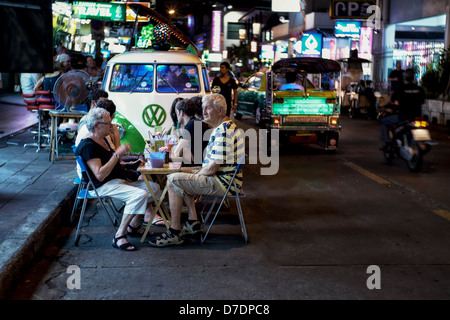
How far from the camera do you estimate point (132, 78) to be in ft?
33.3

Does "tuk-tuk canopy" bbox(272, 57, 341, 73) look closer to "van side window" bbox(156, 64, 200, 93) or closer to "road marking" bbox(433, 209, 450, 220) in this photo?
"van side window" bbox(156, 64, 200, 93)

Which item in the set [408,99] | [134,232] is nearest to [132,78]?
[134,232]

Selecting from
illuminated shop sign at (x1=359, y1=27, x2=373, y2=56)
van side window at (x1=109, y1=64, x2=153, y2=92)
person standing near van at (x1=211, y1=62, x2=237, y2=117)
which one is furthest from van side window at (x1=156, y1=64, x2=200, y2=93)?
illuminated shop sign at (x1=359, y1=27, x2=373, y2=56)

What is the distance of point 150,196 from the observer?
671cm

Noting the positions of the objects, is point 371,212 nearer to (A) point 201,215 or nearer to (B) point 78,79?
(A) point 201,215

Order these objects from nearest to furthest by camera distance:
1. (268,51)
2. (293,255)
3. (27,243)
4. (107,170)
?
1. (27,243)
2. (293,255)
3. (107,170)
4. (268,51)

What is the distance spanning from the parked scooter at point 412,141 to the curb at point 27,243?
A: 6.49 metres

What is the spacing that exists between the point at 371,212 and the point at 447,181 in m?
2.86

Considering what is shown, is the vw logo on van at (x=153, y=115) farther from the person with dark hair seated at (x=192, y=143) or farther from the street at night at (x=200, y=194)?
the person with dark hair seated at (x=192, y=143)

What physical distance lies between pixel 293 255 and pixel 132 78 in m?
5.31

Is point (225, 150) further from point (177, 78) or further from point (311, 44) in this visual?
point (311, 44)

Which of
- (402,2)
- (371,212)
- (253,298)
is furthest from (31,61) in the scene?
(402,2)

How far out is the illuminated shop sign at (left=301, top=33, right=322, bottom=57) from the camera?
102ft

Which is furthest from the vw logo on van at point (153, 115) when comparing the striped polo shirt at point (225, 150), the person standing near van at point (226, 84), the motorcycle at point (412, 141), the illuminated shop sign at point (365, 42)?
the illuminated shop sign at point (365, 42)
